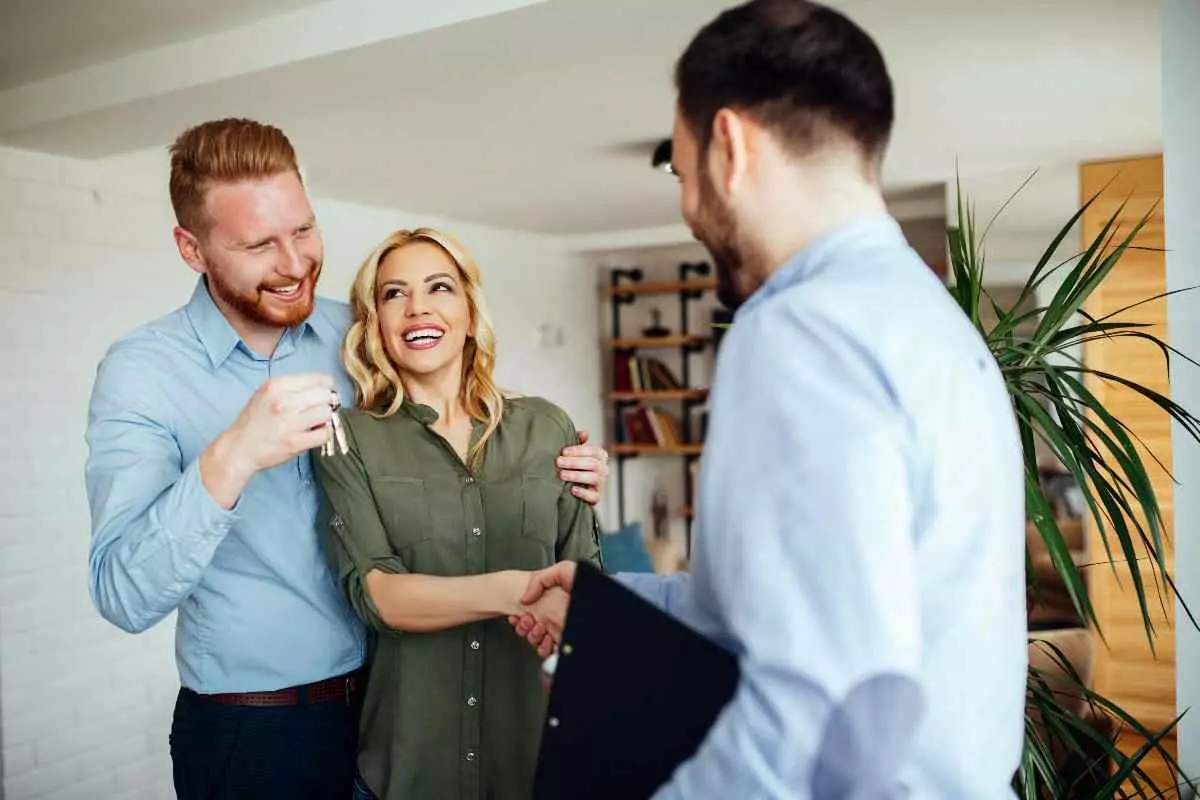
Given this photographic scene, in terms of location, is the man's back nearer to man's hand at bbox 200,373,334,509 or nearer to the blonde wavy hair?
man's hand at bbox 200,373,334,509

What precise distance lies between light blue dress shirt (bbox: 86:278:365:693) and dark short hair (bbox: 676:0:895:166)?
1.05m

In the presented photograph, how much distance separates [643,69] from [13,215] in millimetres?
2234

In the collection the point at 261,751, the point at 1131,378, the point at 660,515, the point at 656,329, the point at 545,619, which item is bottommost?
the point at 660,515

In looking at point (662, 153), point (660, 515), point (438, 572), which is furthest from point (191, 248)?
point (660, 515)

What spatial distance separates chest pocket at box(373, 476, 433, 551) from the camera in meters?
1.63

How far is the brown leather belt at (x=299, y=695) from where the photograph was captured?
1.65 metres

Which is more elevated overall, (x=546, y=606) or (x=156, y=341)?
(x=156, y=341)

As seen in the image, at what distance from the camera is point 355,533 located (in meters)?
1.59

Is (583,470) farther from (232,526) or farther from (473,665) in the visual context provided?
(232,526)

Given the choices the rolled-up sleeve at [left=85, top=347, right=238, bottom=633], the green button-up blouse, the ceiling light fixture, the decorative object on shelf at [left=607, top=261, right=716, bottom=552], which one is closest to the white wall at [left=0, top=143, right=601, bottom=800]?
the ceiling light fixture

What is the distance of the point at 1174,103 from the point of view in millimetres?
2049

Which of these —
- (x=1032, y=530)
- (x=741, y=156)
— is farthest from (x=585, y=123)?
(x=1032, y=530)

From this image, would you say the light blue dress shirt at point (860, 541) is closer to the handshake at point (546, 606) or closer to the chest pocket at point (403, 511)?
the handshake at point (546, 606)

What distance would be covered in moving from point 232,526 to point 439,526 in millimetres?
325
